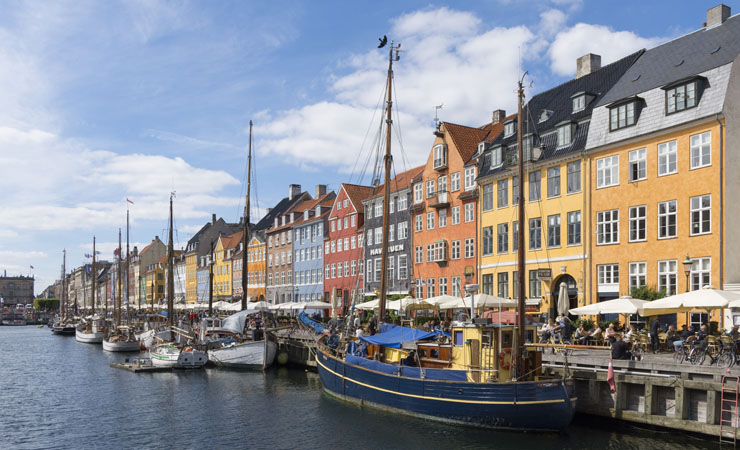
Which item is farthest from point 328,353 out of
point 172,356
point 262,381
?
point 172,356

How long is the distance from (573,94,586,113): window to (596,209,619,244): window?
24.8ft

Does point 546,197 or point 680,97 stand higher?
point 680,97

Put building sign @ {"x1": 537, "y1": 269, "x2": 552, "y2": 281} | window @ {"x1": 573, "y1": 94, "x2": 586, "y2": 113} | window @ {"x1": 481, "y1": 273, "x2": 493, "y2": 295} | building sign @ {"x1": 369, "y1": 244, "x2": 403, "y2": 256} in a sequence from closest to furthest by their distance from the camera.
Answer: building sign @ {"x1": 537, "y1": 269, "x2": 552, "y2": 281}
window @ {"x1": 573, "y1": 94, "x2": 586, "y2": 113}
window @ {"x1": 481, "y1": 273, "x2": 493, "y2": 295}
building sign @ {"x1": 369, "y1": 244, "x2": 403, "y2": 256}

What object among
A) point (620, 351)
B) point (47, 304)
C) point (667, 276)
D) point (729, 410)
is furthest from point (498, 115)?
point (47, 304)

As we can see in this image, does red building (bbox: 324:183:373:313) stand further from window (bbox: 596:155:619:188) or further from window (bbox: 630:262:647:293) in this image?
window (bbox: 630:262:647:293)

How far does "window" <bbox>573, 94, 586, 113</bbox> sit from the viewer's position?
4275 centimetres

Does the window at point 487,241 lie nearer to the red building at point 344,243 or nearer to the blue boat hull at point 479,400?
the red building at point 344,243

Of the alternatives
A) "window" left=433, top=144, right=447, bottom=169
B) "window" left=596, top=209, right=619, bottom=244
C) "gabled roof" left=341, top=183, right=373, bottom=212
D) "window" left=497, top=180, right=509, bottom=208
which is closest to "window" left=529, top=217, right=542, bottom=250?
"window" left=497, top=180, right=509, bottom=208

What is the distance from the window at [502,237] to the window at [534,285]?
2745mm

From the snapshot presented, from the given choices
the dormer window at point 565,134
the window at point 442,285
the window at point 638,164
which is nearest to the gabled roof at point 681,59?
the dormer window at point 565,134

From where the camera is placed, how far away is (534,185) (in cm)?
4428

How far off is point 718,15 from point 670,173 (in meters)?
10.6

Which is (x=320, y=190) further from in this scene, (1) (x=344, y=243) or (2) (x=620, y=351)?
(2) (x=620, y=351)

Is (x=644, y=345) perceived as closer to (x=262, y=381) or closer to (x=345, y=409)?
(x=345, y=409)
